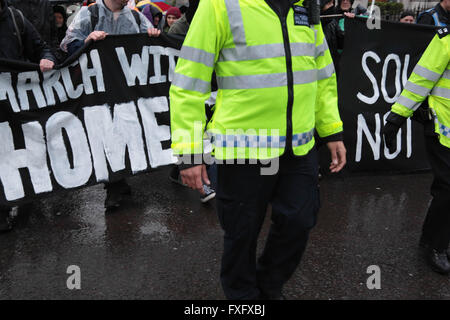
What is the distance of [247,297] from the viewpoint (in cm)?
232

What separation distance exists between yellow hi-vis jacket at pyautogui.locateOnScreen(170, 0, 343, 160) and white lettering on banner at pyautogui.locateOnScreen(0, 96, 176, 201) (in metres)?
2.04

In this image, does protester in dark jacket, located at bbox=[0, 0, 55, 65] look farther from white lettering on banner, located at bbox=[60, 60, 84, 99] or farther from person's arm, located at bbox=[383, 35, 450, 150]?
person's arm, located at bbox=[383, 35, 450, 150]

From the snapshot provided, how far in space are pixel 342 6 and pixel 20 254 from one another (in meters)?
4.93

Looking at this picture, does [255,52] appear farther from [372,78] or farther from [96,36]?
[372,78]

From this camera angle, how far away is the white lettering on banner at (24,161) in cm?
358

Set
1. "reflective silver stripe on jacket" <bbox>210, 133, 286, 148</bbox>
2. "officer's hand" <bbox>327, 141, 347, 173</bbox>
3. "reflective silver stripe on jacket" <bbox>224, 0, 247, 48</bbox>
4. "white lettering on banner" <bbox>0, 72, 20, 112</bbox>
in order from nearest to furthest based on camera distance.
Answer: "reflective silver stripe on jacket" <bbox>224, 0, 247, 48</bbox>, "reflective silver stripe on jacket" <bbox>210, 133, 286, 148</bbox>, "officer's hand" <bbox>327, 141, 347, 173</bbox>, "white lettering on banner" <bbox>0, 72, 20, 112</bbox>

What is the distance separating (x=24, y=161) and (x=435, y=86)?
10.1 feet

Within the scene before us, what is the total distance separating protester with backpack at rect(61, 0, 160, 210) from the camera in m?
3.97

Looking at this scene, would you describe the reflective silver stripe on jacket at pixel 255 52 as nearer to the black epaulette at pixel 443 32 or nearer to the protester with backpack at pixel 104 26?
the black epaulette at pixel 443 32

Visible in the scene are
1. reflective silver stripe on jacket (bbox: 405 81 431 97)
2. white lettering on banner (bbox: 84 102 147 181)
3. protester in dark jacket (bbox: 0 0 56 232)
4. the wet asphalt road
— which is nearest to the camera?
the wet asphalt road

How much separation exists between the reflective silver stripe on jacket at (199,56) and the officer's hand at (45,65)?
6.74ft

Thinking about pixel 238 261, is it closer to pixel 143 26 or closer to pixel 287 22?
pixel 287 22

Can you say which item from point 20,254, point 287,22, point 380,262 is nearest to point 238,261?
point 287,22

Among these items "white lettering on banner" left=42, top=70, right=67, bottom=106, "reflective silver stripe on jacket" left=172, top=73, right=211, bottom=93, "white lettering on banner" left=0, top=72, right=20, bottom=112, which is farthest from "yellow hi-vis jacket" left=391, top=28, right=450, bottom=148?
"white lettering on banner" left=0, top=72, right=20, bottom=112
